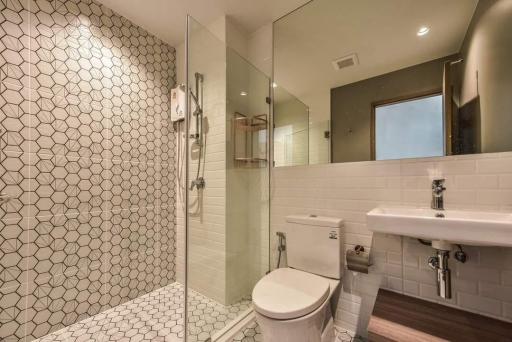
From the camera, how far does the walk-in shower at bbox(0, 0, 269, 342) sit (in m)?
1.36

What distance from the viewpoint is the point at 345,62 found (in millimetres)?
1616

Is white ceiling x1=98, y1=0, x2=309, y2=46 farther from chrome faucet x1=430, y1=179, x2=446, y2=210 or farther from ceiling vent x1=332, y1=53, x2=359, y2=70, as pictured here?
chrome faucet x1=430, y1=179, x2=446, y2=210

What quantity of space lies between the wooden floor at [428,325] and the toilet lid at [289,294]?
0.28 m

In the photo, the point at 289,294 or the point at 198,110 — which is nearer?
the point at 289,294

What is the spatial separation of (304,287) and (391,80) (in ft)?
4.75

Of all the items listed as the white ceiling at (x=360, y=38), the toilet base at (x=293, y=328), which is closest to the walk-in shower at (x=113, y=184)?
the white ceiling at (x=360, y=38)

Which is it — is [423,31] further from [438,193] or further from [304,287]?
[304,287]

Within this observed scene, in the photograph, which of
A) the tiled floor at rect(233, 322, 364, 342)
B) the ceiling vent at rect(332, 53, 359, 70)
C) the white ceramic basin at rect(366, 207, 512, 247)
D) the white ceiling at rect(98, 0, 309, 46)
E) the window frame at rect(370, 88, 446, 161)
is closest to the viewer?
the white ceramic basin at rect(366, 207, 512, 247)

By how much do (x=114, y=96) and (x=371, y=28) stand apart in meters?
2.10

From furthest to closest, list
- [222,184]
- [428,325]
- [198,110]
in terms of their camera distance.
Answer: [222,184] → [198,110] → [428,325]

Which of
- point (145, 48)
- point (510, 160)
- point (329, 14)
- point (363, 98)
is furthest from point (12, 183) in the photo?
point (510, 160)

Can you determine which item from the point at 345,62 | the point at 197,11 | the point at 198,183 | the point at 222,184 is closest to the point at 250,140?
the point at 222,184

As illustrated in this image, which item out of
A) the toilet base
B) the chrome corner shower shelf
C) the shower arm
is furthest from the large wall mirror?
the toilet base

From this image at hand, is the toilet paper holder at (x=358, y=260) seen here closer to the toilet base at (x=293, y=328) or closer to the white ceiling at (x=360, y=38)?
the toilet base at (x=293, y=328)
